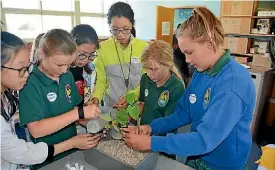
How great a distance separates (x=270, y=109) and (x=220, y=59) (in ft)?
10.4

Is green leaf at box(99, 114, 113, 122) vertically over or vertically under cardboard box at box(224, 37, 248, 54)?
under

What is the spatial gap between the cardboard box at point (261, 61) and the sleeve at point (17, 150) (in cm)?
331

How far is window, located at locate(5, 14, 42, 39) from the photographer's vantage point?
15.8 feet

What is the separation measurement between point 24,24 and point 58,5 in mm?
969

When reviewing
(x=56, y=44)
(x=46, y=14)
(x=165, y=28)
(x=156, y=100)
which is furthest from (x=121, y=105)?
(x=46, y=14)

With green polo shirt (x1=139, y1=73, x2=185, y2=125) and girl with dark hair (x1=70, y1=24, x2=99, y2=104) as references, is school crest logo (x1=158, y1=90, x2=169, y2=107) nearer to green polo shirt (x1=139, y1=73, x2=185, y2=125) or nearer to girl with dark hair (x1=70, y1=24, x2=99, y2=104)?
green polo shirt (x1=139, y1=73, x2=185, y2=125)

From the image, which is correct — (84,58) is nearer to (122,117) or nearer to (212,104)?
(122,117)

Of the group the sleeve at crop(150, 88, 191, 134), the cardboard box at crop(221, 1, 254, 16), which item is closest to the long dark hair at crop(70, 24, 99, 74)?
the sleeve at crop(150, 88, 191, 134)

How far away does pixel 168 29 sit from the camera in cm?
454

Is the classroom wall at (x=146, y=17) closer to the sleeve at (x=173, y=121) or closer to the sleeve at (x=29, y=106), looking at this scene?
the sleeve at (x=173, y=121)

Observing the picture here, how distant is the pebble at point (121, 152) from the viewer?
95cm

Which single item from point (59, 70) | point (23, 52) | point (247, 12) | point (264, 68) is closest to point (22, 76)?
point (23, 52)

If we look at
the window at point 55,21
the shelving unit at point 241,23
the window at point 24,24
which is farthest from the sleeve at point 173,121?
the window at point 55,21

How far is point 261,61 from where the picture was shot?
336cm
